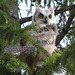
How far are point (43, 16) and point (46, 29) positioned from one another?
1.23 feet

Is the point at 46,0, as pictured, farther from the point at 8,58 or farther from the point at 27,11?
the point at 8,58

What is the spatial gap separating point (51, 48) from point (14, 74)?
1.16 metres

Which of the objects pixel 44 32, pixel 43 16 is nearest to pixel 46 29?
pixel 44 32

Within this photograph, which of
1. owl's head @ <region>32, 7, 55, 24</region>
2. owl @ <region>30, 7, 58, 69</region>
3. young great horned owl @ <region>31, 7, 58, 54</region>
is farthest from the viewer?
owl's head @ <region>32, 7, 55, 24</region>

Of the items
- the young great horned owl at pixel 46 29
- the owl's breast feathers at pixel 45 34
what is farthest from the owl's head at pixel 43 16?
the owl's breast feathers at pixel 45 34

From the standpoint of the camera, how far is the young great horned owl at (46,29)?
8.64 feet

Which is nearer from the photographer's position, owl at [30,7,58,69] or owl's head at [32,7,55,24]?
owl at [30,7,58,69]

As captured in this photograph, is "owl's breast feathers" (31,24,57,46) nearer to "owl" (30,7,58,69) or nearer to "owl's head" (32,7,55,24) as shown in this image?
"owl" (30,7,58,69)

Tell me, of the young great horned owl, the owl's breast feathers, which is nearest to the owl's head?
the young great horned owl

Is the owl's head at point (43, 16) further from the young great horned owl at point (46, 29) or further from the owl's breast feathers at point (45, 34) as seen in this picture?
the owl's breast feathers at point (45, 34)

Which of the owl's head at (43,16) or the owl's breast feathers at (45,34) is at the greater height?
the owl's head at (43,16)

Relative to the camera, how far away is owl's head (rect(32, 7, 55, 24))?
2.95 meters

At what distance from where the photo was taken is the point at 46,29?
275cm

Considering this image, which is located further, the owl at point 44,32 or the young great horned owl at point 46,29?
the young great horned owl at point 46,29
